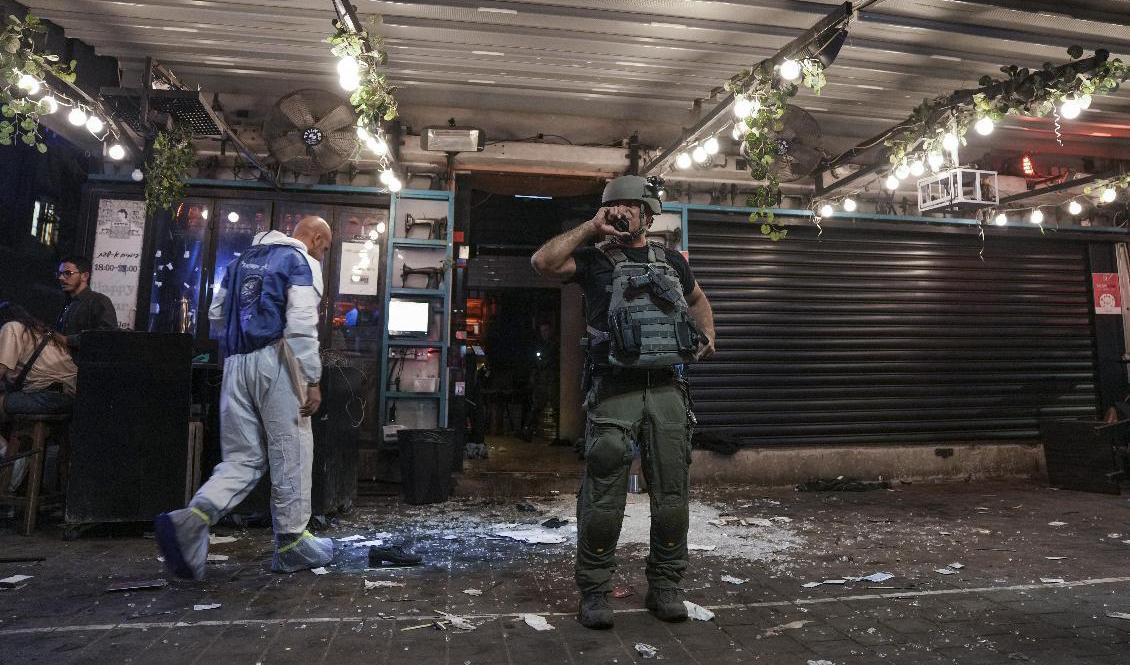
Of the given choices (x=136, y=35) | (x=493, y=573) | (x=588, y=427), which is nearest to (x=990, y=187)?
(x=588, y=427)

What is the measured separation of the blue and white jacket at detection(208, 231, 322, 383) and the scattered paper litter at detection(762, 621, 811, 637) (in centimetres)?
317

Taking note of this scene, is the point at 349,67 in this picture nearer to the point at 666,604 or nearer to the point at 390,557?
the point at 390,557

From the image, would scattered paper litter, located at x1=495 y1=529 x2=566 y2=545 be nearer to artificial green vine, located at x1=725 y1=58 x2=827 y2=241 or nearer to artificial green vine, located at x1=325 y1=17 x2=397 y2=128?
artificial green vine, located at x1=325 y1=17 x2=397 y2=128

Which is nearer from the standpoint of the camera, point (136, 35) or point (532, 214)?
point (136, 35)

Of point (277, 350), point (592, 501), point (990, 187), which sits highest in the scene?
point (990, 187)

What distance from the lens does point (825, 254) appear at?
9031 millimetres

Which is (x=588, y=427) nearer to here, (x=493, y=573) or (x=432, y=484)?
(x=493, y=573)

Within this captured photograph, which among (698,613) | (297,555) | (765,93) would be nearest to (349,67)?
(765,93)

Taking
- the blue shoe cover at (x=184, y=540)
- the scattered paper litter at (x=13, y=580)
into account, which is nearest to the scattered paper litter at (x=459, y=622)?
the blue shoe cover at (x=184, y=540)

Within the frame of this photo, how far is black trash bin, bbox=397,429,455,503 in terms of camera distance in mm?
6559

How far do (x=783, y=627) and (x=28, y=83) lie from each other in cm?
713

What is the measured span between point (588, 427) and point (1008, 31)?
5.82m

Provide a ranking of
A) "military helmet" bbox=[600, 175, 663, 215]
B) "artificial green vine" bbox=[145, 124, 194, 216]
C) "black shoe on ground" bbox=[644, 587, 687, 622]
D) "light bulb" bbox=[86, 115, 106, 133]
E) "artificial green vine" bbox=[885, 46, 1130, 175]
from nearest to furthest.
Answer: "black shoe on ground" bbox=[644, 587, 687, 622] → "military helmet" bbox=[600, 175, 663, 215] → "artificial green vine" bbox=[885, 46, 1130, 175] → "light bulb" bbox=[86, 115, 106, 133] → "artificial green vine" bbox=[145, 124, 194, 216]

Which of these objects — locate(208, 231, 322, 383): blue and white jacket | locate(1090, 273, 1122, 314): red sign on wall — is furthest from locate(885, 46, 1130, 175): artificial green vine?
locate(208, 231, 322, 383): blue and white jacket
